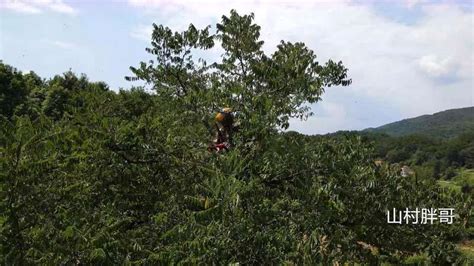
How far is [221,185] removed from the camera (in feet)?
14.2

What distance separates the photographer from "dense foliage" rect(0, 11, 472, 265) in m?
4.24

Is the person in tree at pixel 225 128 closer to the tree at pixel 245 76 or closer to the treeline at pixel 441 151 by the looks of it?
the tree at pixel 245 76

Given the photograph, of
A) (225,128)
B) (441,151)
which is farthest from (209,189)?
(441,151)

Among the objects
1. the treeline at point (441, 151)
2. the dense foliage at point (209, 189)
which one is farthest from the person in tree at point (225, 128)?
the treeline at point (441, 151)

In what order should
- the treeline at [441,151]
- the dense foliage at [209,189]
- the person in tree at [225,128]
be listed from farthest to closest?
the treeline at [441,151], the person in tree at [225,128], the dense foliage at [209,189]

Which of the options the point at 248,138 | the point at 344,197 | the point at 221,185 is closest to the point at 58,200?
the point at 221,185

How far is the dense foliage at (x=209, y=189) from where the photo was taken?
13.9ft

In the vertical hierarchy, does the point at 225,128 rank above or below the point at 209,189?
above

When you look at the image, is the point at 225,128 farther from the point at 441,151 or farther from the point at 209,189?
the point at 441,151

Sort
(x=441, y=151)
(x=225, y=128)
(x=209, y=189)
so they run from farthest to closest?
(x=441, y=151)
(x=225, y=128)
(x=209, y=189)

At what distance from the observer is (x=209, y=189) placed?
4543 millimetres

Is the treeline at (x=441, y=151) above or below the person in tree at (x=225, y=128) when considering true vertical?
above

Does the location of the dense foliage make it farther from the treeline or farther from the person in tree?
the treeline

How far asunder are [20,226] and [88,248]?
2.15 ft
